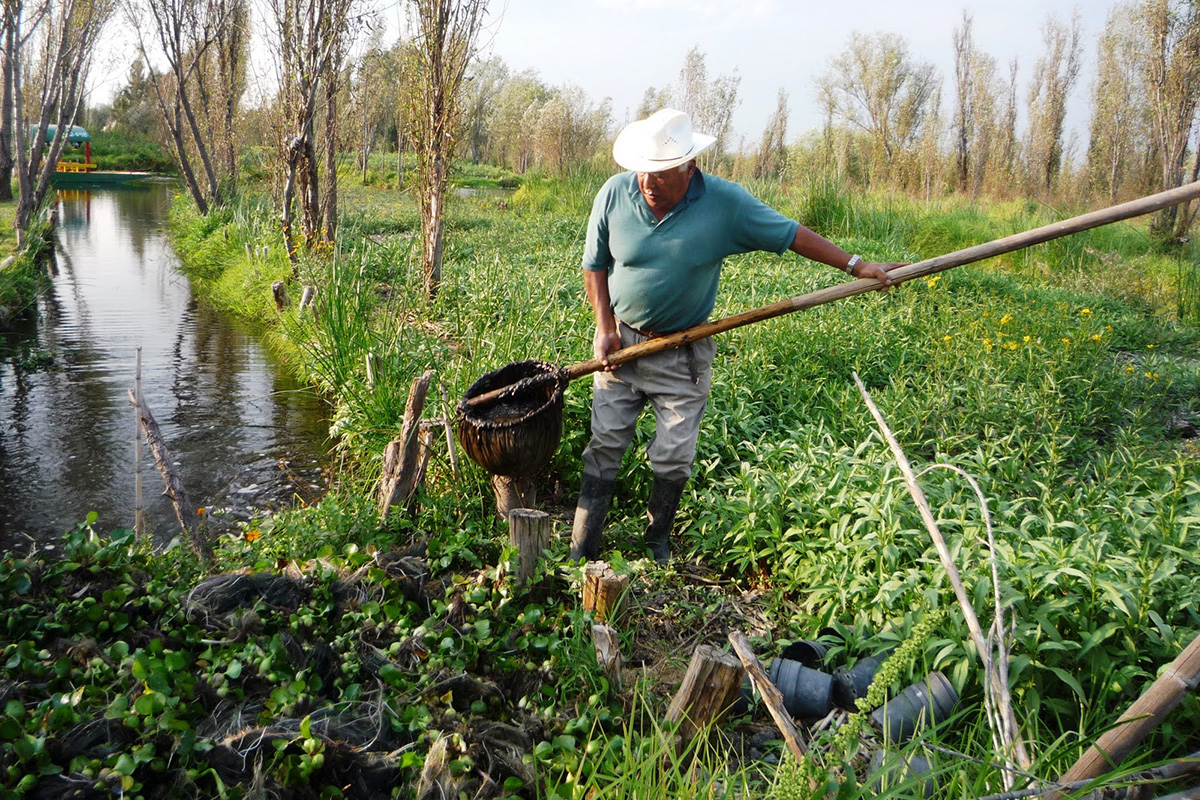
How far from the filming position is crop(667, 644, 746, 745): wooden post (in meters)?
2.49

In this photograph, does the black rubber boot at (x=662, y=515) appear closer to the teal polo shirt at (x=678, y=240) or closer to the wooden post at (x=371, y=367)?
the teal polo shirt at (x=678, y=240)

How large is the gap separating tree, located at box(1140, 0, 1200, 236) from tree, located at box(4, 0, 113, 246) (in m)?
15.5

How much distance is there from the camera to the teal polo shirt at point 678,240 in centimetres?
352

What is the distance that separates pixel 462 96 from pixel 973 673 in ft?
23.5

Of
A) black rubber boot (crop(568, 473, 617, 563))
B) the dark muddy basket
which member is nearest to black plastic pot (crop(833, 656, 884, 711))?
black rubber boot (crop(568, 473, 617, 563))

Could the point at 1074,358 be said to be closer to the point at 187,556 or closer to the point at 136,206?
the point at 187,556

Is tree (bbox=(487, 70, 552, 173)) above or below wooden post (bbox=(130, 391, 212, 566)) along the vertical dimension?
above

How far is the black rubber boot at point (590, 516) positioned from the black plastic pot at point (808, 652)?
1087 millimetres

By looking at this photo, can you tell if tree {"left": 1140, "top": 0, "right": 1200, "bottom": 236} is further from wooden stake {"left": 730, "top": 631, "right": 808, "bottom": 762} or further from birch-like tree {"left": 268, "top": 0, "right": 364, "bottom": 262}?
wooden stake {"left": 730, "top": 631, "right": 808, "bottom": 762}

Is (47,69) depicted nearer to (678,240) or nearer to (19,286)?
→ (19,286)

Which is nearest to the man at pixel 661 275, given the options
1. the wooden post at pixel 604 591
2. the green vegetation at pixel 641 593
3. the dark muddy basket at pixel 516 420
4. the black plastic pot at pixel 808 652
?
the dark muddy basket at pixel 516 420

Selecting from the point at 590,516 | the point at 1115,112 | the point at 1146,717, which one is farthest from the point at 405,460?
the point at 1115,112

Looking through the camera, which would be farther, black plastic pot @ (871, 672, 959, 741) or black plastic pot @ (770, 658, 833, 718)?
black plastic pot @ (770, 658, 833, 718)

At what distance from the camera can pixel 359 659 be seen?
2.74 m
